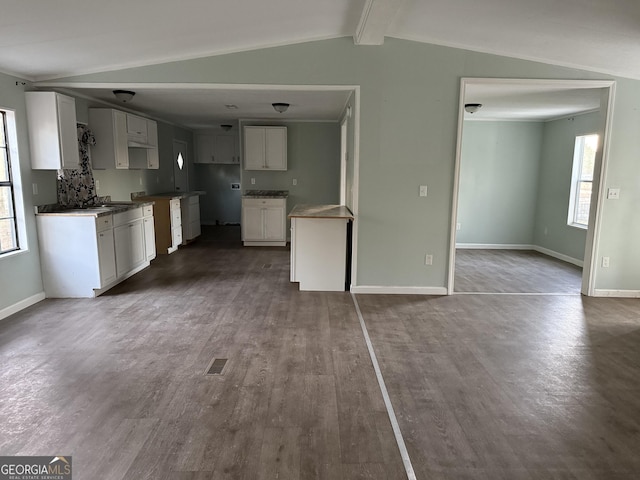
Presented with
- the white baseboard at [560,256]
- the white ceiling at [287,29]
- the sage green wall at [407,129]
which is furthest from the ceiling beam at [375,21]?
the white baseboard at [560,256]

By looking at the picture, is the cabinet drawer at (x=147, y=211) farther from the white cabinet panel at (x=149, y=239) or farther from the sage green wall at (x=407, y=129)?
the sage green wall at (x=407, y=129)

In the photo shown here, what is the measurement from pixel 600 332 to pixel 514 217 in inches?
171

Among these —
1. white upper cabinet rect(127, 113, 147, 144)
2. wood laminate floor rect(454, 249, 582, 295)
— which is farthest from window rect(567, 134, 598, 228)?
white upper cabinet rect(127, 113, 147, 144)

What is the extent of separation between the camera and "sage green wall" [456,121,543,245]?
7496 mm

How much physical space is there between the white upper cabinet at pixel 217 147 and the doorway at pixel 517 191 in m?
5.31

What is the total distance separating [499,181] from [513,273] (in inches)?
92.3

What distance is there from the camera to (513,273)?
5.89 m

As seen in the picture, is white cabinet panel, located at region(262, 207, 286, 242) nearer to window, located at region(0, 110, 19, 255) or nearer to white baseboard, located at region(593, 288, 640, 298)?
window, located at region(0, 110, 19, 255)

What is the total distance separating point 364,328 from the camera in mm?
3750

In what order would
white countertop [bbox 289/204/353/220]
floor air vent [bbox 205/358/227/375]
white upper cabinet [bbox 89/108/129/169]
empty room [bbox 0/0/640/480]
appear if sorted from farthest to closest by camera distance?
white upper cabinet [bbox 89/108/129/169] → white countertop [bbox 289/204/353/220] → floor air vent [bbox 205/358/227/375] → empty room [bbox 0/0/640/480]

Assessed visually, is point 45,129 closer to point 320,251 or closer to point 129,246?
point 129,246

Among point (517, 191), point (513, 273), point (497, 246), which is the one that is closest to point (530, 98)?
point (513, 273)

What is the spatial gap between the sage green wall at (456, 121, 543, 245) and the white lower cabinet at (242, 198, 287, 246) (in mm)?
3221

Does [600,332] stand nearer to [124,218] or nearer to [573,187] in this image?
[573,187]
